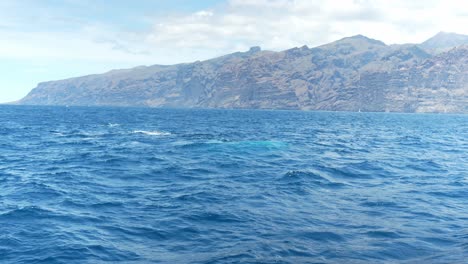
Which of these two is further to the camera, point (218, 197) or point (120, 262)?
point (218, 197)

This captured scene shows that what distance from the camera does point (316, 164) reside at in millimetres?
41406

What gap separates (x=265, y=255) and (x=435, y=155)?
145ft

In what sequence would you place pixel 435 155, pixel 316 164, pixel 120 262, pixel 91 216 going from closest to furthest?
pixel 120 262 → pixel 91 216 → pixel 316 164 → pixel 435 155

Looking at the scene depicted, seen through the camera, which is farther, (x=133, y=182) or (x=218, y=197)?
(x=133, y=182)

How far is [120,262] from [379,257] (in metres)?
10.6

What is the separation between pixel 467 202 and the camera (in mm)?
26844

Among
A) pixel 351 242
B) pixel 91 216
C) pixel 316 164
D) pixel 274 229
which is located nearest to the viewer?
pixel 351 242

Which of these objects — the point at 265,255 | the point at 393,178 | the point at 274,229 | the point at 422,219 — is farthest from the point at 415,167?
the point at 265,255

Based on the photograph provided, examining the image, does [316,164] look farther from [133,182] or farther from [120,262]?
[120,262]

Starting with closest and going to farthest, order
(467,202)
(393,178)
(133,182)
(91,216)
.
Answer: (91,216)
(467,202)
(133,182)
(393,178)

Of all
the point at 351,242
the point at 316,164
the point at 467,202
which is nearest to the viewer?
the point at 351,242

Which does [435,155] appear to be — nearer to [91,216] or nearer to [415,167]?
[415,167]

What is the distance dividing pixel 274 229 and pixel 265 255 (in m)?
3.69

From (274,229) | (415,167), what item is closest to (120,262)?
(274,229)
